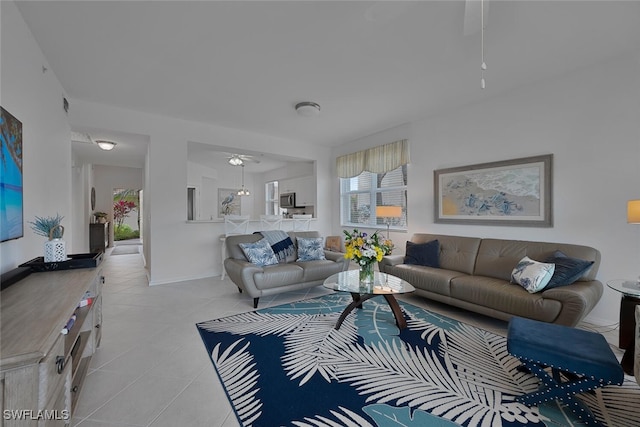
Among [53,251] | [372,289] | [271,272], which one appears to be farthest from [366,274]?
[53,251]

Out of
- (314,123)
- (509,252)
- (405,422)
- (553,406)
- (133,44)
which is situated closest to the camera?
(405,422)

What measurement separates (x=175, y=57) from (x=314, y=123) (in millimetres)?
2347

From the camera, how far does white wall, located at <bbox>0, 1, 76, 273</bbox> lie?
5.85 ft

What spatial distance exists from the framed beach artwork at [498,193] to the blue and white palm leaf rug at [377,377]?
1579mm

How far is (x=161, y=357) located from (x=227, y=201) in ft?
23.3

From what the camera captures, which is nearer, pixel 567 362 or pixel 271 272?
pixel 567 362

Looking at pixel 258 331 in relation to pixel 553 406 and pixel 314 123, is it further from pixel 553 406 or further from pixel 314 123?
pixel 314 123

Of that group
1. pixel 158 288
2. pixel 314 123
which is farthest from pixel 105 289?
pixel 314 123

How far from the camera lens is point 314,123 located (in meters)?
4.53

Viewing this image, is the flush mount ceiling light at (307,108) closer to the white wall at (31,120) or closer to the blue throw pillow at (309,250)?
the blue throw pillow at (309,250)

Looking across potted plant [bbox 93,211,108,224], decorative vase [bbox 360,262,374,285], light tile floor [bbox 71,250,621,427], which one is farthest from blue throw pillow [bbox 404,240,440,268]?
potted plant [bbox 93,211,108,224]

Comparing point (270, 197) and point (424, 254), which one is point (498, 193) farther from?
point (270, 197)

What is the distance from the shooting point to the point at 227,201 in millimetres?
8836

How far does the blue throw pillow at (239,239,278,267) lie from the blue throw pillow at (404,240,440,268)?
6.33 feet
